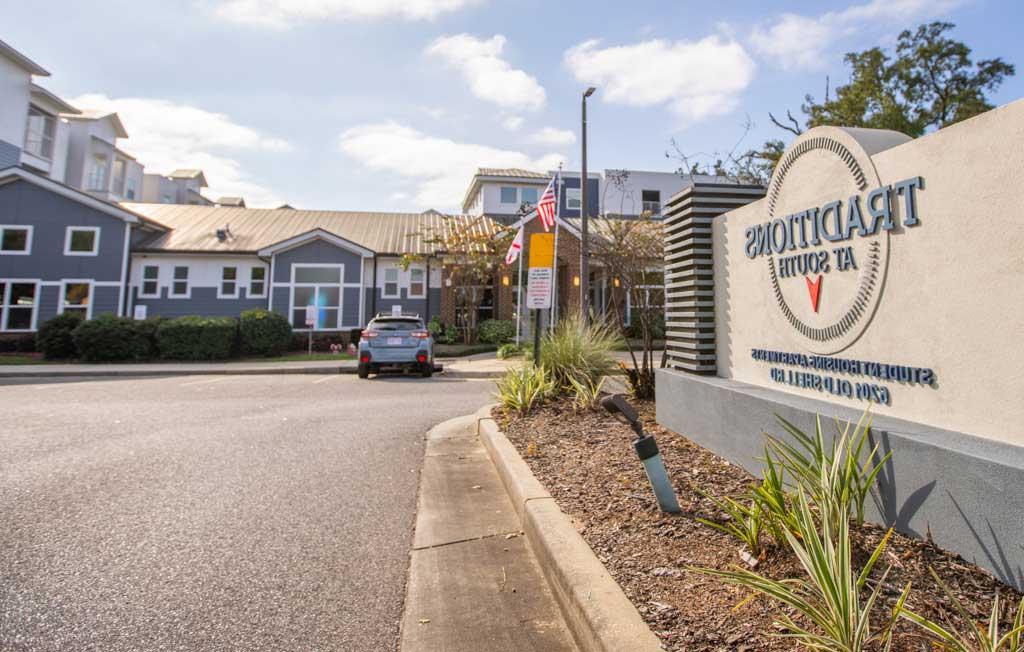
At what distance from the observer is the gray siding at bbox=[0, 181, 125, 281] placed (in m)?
22.9

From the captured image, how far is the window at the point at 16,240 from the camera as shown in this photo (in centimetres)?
2286

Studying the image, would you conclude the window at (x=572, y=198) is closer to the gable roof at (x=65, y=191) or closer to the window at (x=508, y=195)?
the window at (x=508, y=195)

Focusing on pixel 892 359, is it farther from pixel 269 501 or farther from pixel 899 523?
pixel 269 501

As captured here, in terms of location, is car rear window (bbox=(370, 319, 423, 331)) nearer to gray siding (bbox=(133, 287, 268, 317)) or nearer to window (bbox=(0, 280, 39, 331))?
gray siding (bbox=(133, 287, 268, 317))

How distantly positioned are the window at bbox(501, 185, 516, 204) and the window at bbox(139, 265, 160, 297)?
18772 mm

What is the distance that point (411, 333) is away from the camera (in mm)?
14156

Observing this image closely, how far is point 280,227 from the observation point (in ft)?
92.3

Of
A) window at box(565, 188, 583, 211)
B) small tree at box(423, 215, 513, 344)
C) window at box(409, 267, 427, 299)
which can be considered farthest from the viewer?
window at box(565, 188, 583, 211)

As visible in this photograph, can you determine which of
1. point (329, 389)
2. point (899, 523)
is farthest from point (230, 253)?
point (899, 523)

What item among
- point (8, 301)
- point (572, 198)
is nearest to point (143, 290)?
point (8, 301)

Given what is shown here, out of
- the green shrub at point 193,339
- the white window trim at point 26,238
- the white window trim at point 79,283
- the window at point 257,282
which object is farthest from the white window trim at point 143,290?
the green shrub at point 193,339

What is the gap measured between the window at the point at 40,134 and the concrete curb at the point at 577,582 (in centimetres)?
3676

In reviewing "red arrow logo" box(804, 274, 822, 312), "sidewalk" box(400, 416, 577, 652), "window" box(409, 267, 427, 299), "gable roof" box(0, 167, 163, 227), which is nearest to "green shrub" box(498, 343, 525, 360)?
"window" box(409, 267, 427, 299)

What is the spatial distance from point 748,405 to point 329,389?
367 inches
